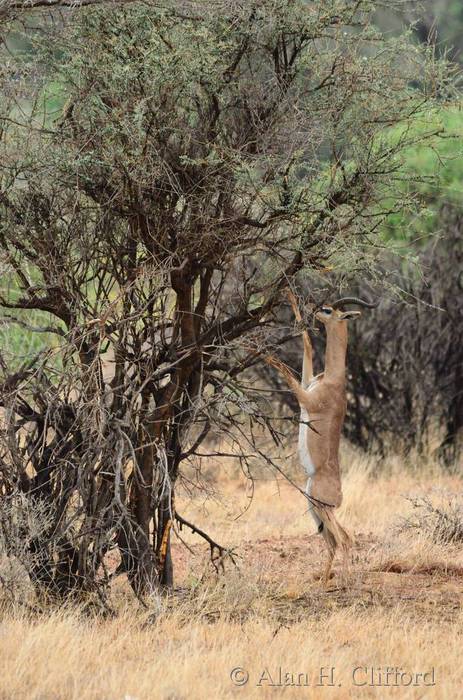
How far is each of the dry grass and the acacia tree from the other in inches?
20.5

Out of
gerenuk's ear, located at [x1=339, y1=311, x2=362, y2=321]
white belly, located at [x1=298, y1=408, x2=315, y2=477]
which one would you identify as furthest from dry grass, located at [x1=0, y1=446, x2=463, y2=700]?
gerenuk's ear, located at [x1=339, y1=311, x2=362, y2=321]

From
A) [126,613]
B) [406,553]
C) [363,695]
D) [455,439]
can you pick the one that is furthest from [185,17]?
[455,439]

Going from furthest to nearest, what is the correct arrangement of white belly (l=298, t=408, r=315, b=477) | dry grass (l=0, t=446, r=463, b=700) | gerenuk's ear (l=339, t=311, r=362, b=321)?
gerenuk's ear (l=339, t=311, r=362, b=321) → white belly (l=298, t=408, r=315, b=477) → dry grass (l=0, t=446, r=463, b=700)

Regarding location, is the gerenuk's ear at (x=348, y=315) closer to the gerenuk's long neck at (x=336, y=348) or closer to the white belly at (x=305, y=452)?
the gerenuk's long neck at (x=336, y=348)

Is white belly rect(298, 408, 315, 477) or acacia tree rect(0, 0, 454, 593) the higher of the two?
acacia tree rect(0, 0, 454, 593)

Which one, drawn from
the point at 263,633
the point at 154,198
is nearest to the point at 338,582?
the point at 263,633

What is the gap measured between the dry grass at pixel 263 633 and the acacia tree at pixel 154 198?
20.5 inches

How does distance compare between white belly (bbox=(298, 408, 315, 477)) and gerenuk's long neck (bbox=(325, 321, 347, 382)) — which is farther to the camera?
gerenuk's long neck (bbox=(325, 321, 347, 382))

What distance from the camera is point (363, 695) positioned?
563 centimetres

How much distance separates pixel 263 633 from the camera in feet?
21.2

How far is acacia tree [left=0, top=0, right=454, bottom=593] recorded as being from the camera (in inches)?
271

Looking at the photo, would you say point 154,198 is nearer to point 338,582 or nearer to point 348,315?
point 348,315

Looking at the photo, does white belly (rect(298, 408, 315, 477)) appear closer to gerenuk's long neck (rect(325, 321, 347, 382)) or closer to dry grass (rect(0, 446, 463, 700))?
gerenuk's long neck (rect(325, 321, 347, 382))

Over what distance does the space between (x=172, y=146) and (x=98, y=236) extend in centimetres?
74
